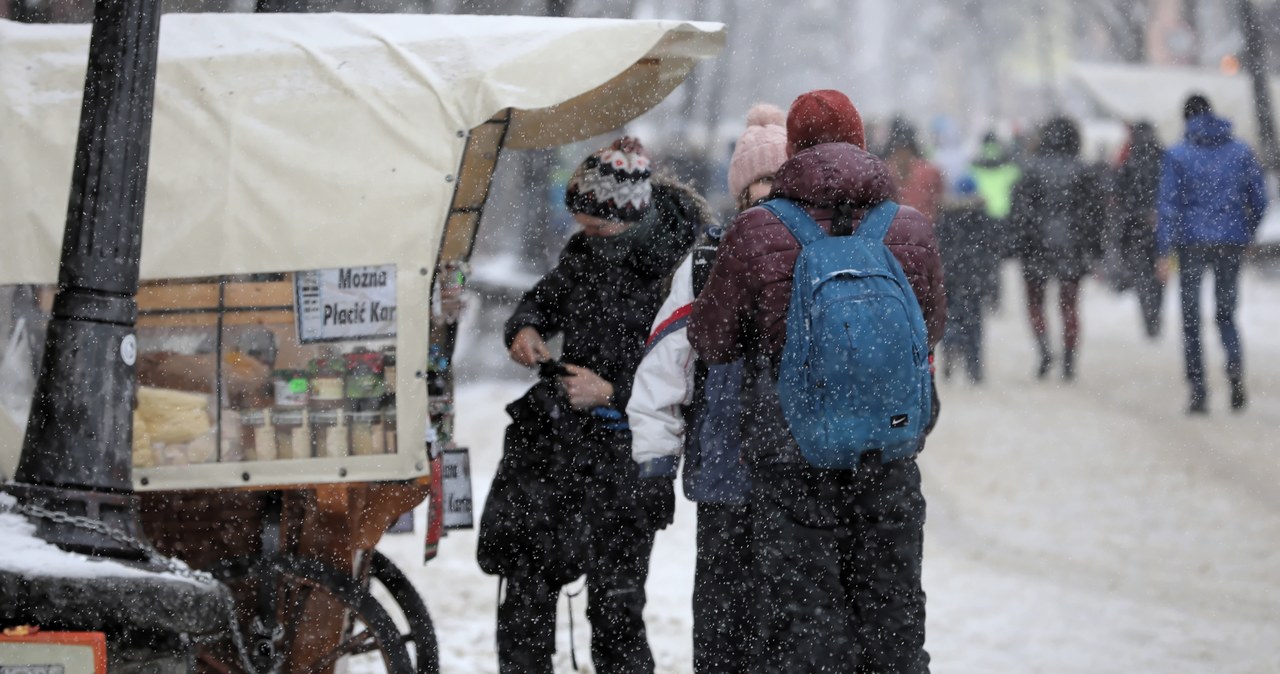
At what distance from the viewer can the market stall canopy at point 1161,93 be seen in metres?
26.4

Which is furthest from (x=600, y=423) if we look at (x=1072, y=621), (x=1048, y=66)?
(x=1048, y=66)

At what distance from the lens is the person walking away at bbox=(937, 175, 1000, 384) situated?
48.8ft

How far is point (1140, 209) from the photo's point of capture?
17.1m

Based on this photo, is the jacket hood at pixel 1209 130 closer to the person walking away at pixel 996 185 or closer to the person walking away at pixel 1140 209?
the person walking away at pixel 996 185

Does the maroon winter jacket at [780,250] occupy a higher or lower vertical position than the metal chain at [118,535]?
higher

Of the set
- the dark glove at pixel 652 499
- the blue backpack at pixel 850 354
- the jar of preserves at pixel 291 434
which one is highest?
the blue backpack at pixel 850 354

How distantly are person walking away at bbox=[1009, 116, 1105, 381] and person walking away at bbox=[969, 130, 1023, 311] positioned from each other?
18cm

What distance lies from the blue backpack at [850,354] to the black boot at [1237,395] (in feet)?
29.4

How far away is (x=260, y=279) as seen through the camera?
508 cm

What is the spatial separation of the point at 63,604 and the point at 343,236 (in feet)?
4.49

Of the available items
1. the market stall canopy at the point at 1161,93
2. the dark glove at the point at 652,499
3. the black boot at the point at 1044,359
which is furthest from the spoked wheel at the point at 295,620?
the market stall canopy at the point at 1161,93

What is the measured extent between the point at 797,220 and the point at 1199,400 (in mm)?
9068

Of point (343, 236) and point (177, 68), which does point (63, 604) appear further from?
point (177, 68)

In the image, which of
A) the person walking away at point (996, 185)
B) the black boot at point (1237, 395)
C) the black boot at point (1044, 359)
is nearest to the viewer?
the black boot at point (1237, 395)
